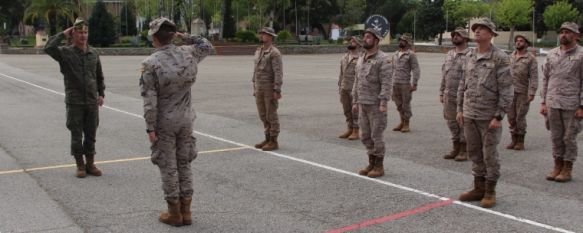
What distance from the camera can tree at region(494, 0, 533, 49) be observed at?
231ft

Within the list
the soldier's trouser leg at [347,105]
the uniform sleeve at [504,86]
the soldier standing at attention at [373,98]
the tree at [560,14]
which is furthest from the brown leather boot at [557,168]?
the tree at [560,14]

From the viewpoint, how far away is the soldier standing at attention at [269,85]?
9586 mm

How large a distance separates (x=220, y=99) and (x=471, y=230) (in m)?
12.4

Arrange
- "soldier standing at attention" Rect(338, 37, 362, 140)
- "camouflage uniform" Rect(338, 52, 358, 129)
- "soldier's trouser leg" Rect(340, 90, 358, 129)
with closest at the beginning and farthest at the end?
"soldier standing at attention" Rect(338, 37, 362, 140), "soldier's trouser leg" Rect(340, 90, 358, 129), "camouflage uniform" Rect(338, 52, 358, 129)

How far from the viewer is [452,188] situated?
7234mm

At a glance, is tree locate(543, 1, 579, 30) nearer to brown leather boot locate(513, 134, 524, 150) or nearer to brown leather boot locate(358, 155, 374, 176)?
brown leather boot locate(513, 134, 524, 150)

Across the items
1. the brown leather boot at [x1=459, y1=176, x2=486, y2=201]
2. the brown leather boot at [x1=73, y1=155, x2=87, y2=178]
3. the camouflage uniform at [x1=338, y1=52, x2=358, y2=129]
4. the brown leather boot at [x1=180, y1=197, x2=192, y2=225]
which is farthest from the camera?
the camouflage uniform at [x1=338, y1=52, x2=358, y2=129]

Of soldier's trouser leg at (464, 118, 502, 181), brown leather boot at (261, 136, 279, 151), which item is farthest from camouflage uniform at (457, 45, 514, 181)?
brown leather boot at (261, 136, 279, 151)

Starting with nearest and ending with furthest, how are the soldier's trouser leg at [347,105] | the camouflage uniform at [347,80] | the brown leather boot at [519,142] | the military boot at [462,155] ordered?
the military boot at [462,155] → the brown leather boot at [519,142] → the soldier's trouser leg at [347,105] → the camouflage uniform at [347,80]

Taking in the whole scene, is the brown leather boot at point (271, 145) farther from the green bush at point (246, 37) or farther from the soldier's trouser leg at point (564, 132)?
the green bush at point (246, 37)

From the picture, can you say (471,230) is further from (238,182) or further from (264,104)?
(264,104)

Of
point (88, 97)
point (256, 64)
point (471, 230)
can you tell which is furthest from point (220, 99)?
point (471, 230)

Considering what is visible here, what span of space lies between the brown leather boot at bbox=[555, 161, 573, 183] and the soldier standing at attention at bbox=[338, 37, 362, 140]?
12.7ft

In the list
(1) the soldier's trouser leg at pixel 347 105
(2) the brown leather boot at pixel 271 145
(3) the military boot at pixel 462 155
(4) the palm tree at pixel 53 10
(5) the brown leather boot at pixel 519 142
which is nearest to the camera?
(3) the military boot at pixel 462 155
